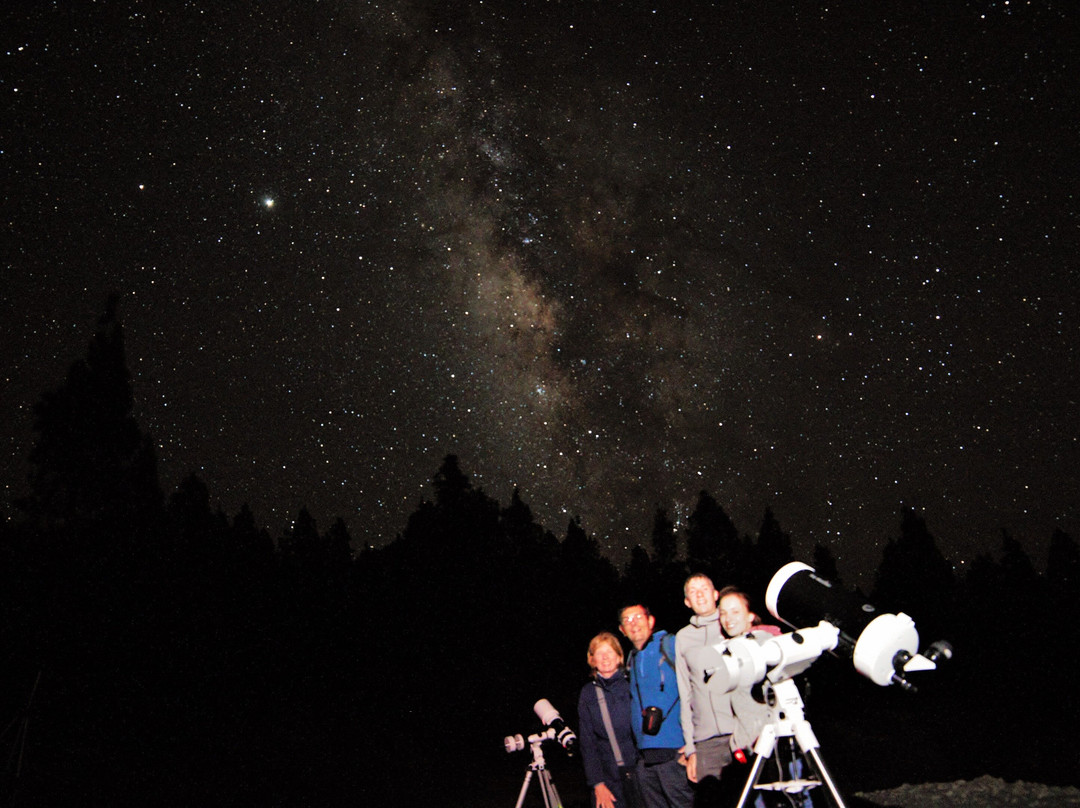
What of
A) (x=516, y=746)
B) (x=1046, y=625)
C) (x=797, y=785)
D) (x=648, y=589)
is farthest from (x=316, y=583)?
(x=1046, y=625)

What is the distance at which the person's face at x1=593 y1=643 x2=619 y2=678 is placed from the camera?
15.6 feet

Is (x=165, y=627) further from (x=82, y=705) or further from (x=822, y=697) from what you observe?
(x=822, y=697)

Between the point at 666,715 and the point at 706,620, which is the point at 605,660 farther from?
the point at 706,620

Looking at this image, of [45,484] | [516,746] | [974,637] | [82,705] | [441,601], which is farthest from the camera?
[974,637]

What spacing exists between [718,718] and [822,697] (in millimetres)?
21250

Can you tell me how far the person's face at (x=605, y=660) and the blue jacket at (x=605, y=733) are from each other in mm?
38

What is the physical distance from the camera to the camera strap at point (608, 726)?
444 cm

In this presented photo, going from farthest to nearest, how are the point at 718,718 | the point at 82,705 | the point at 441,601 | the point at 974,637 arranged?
the point at 974,637
the point at 441,601
the point at 82,705
the point at 718,718

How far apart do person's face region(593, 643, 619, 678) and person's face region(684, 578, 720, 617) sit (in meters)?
0.69

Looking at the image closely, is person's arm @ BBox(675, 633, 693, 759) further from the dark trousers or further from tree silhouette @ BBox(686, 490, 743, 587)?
tree silhouette @ BBox(686, 490, 743, 587)

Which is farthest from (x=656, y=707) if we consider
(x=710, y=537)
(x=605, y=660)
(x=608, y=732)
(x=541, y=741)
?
(x=710, y=537)

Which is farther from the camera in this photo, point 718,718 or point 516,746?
point 516,746

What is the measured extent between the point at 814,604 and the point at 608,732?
1.97 metres

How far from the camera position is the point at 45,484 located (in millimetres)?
17172
